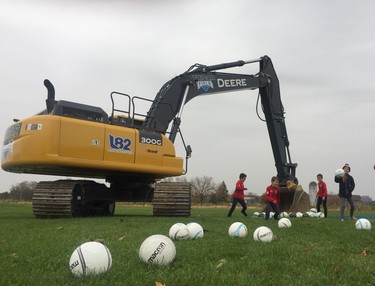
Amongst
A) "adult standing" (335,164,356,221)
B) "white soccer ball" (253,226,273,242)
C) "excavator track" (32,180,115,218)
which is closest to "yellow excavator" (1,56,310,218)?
"excavator track" (32,180,115,218)

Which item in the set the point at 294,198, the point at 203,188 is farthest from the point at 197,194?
the point at 294,198

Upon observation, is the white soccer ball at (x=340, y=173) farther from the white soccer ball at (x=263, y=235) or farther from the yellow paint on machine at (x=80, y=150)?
the white soccer ball at (x=263, y=235)

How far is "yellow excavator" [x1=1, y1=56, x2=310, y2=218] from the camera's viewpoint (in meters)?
12.0

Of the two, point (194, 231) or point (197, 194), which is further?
point (197, 194)

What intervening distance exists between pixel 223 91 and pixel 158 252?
537 inches

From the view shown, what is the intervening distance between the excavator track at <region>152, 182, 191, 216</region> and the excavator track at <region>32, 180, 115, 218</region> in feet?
7.33

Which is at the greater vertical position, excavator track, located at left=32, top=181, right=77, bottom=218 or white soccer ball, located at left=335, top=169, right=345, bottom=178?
white soccer ball, located at left=335, top=169, right=345, bottom=178

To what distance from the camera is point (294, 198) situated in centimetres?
1830

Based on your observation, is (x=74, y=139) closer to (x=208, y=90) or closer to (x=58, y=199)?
(x=58, y=199)

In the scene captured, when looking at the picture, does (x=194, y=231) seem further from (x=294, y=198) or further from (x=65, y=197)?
(x=294, y=198)

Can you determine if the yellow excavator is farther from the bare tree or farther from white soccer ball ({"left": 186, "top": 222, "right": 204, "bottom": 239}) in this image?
the bare tree

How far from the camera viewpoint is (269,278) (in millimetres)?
4348

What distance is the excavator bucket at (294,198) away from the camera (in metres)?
18.4

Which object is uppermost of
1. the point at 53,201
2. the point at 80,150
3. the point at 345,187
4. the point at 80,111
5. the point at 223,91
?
the point at 223,91
